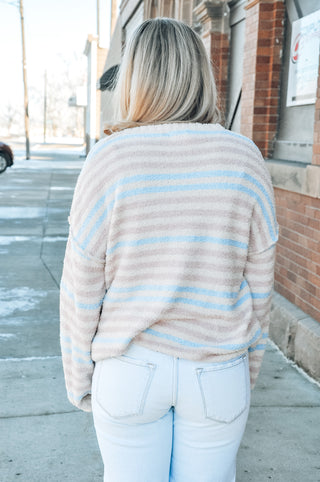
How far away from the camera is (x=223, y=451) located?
1.62 metres

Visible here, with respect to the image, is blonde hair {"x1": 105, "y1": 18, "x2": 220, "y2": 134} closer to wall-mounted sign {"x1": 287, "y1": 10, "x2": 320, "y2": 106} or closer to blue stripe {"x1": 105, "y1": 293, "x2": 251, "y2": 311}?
blue stripe {"x1": 105, "y1": 293, "x2": 251, "y2": 311}

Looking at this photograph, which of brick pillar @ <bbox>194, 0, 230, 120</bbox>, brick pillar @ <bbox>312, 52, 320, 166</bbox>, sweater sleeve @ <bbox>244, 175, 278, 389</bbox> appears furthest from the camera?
brick pillar @ <bbox>194, 0, 230, 120</bbox>

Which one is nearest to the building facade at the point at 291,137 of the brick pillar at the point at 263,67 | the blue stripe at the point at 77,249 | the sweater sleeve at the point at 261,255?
the brick pillar at the point at 263,67

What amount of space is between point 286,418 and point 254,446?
17.1 inches

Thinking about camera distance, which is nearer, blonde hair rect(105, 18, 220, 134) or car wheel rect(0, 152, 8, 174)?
blonde hair rect(105, 18, 220, 134)

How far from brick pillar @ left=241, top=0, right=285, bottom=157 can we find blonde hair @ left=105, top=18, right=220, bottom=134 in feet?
14.4

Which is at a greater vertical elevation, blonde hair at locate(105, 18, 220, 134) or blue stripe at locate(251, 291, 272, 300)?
blonde hair at locate(105, 18, 220, 134)

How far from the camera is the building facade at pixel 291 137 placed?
454 cm

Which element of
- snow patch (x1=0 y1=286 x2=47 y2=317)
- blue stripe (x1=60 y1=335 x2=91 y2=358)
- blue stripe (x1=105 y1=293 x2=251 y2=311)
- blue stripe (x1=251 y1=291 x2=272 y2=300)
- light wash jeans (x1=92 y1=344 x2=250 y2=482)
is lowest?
snow patch (x1=0 y1=286 x2=47 y2=317)

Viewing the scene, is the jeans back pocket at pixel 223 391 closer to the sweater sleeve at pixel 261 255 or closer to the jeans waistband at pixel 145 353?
the jeans waistband at pixel 145 353

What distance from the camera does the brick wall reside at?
14.9ft

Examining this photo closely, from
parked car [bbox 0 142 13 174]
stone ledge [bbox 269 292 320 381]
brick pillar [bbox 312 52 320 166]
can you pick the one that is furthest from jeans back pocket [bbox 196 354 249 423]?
parked car [bbox 0 142 13 174]

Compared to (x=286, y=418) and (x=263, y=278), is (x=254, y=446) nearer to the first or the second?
(x=286, y=418)

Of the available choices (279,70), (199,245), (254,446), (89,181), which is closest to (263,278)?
(199,245)
